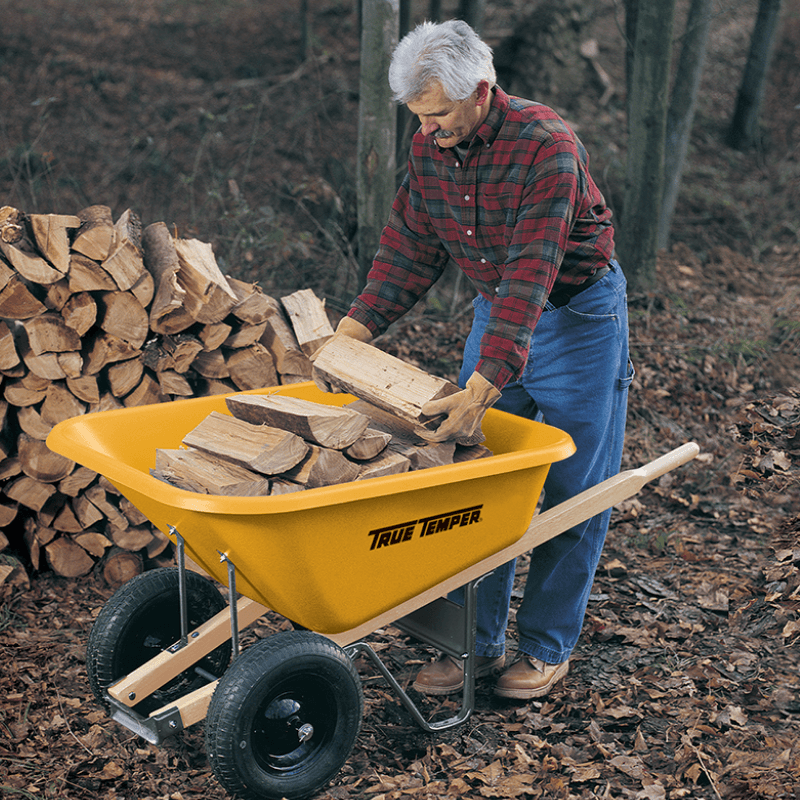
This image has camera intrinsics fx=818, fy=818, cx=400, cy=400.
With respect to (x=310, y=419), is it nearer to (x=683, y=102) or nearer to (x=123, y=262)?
(x=123, y=262)

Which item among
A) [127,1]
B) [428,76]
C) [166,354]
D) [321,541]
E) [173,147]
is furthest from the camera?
[127,1]

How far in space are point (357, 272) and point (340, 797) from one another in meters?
3.59

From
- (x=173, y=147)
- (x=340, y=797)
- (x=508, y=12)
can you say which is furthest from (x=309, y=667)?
(x=508, y=12)

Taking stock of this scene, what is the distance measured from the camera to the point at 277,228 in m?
5.86

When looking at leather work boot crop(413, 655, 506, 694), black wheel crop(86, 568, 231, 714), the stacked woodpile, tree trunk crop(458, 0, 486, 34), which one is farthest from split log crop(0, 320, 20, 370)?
tree trunk crop(458, 0, 486, 34)

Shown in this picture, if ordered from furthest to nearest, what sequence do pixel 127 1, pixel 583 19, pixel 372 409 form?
pixel 127 1 < pixel 583 19 < pixel 372 409

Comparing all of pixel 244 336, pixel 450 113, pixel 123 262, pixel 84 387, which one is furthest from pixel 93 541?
pixel 450 113

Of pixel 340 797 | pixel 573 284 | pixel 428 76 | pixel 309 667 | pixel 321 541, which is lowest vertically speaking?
pixel 340 797

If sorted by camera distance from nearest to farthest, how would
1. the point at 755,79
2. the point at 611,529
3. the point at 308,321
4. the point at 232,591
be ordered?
the point at 232,591
the point at 308,321
the point at 611,529
the point at 755,79

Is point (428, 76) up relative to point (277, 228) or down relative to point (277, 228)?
up

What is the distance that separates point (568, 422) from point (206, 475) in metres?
1.21

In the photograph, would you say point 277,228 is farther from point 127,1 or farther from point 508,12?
point 127,1

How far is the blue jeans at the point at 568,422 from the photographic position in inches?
104

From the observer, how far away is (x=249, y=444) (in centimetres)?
225
